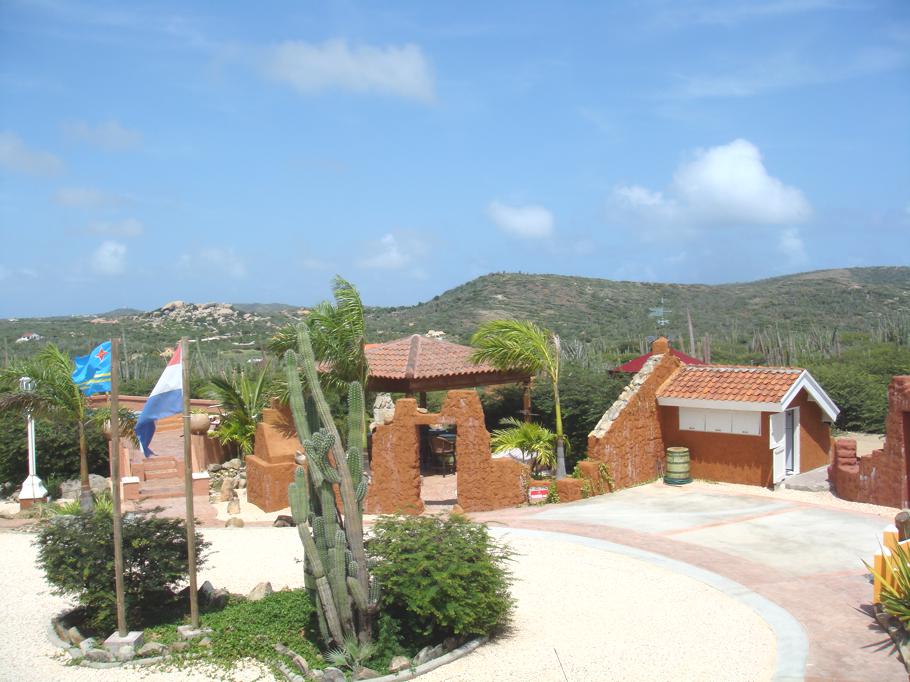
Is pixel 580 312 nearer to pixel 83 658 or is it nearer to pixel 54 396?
pixel 54 396

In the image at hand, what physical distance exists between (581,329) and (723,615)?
2215 inches

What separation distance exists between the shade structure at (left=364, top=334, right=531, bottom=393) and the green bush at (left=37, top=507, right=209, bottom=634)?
9221 mm

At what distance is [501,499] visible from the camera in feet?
55.3

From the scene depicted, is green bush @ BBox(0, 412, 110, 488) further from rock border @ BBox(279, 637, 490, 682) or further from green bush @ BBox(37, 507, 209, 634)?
rock border @ BBox(279, 637, 490, 682)

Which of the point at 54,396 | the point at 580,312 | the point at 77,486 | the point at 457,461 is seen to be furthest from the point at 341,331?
the point at 580,312

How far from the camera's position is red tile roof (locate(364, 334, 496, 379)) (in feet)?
64.5

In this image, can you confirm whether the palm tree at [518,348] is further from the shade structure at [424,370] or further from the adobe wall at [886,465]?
the adobe wall at [886,465]

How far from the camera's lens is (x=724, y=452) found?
59.3 feet

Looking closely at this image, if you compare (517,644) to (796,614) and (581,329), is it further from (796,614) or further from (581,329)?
(581,329)

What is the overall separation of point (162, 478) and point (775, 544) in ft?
51.5

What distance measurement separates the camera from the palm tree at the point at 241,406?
74.4 ft

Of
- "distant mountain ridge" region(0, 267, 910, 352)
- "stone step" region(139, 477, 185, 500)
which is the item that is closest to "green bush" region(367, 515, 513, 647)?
"stone step" region(139, 477, 185, 500)

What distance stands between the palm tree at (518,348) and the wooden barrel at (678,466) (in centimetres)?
232

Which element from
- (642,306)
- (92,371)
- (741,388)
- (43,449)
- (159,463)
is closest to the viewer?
(92,371)
